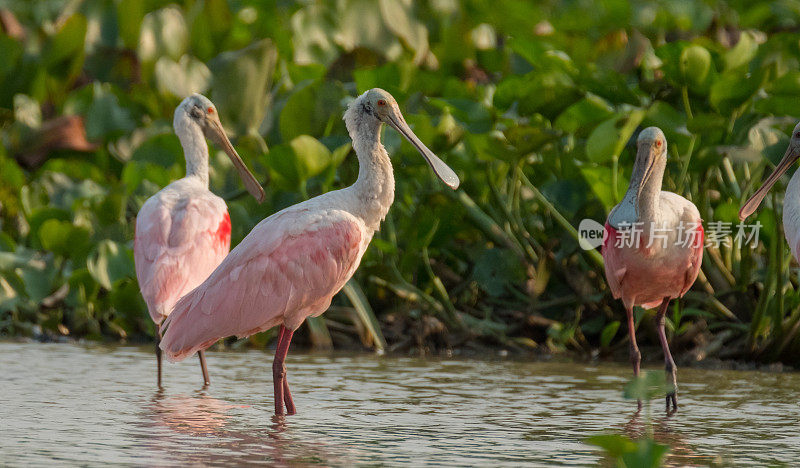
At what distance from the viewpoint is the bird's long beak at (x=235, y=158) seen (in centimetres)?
781

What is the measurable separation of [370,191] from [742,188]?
3.46 m

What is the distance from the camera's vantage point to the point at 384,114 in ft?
20.4

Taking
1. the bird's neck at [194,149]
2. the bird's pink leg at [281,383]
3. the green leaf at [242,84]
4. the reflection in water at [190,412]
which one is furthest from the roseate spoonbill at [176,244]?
the green leaf at [242,84]

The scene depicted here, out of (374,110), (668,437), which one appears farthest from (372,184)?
(668,437)

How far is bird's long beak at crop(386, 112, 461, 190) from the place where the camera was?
6242 millimetres

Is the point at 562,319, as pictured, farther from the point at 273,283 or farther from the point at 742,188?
the point at 273,283

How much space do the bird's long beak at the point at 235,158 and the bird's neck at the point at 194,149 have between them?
3.3 inches

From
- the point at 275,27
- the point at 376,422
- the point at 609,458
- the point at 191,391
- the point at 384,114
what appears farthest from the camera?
the point at 275,27

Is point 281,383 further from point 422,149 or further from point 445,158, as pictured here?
point 445,158

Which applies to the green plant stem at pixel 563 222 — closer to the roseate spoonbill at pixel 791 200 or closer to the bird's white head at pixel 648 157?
the roseate spoonbill at pixel 791 200

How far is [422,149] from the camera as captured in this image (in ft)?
20.8

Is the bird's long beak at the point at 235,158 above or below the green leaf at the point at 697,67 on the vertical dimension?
below

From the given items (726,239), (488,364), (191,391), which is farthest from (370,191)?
(726,239)

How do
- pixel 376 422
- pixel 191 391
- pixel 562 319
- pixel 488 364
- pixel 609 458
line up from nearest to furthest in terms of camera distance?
1. pixel 609 458
2. pixel 376 422
3. pixel 191 391
4. pixel 488 364
5. pixel 562 319
